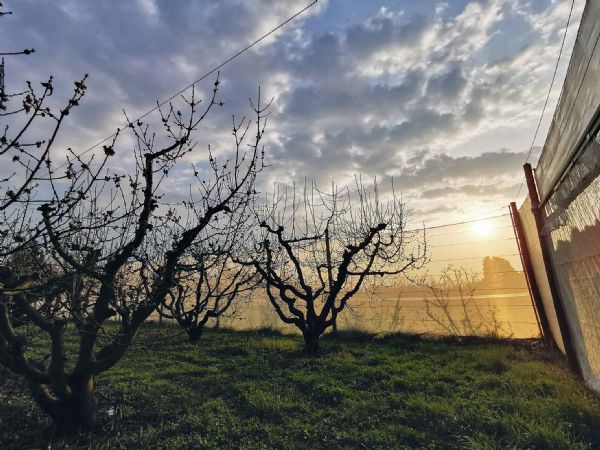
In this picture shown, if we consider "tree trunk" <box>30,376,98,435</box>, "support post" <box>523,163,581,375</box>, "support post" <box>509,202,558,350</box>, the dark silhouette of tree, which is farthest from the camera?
the dark silhouette of tree

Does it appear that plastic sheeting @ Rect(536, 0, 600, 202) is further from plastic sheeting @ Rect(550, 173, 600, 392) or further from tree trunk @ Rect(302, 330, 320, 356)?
tree trunk @ Rect(302, 330, 320, 356)

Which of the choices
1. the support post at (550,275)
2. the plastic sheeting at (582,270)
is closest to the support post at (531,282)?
the support post at (550,275)

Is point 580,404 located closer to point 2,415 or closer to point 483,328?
point 483,328

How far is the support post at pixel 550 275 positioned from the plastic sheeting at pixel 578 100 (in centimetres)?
136

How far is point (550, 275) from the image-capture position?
5121 mm

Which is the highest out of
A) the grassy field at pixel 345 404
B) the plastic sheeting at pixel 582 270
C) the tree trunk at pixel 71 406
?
the plastic sheeting at pixel 582 270

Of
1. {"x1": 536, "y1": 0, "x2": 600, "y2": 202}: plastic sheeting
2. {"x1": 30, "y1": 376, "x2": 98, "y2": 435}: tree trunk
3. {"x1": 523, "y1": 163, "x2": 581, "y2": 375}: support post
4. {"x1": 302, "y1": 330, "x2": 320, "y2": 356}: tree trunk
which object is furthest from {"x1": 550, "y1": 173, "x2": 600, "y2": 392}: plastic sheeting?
{"x1": 30, "y1": 376, "x2": 98, "y2": 435}: tree trunk

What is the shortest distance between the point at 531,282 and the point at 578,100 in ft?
17.3

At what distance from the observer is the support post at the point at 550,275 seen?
493cm

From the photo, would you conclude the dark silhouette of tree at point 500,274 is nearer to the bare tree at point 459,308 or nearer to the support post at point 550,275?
the bare tree at point 459,308

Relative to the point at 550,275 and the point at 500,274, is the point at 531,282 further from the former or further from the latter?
the point at 550,275

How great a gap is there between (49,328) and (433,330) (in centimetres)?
791

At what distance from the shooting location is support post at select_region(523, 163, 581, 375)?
4.93m

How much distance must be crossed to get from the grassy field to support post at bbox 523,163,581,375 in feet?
1.02
